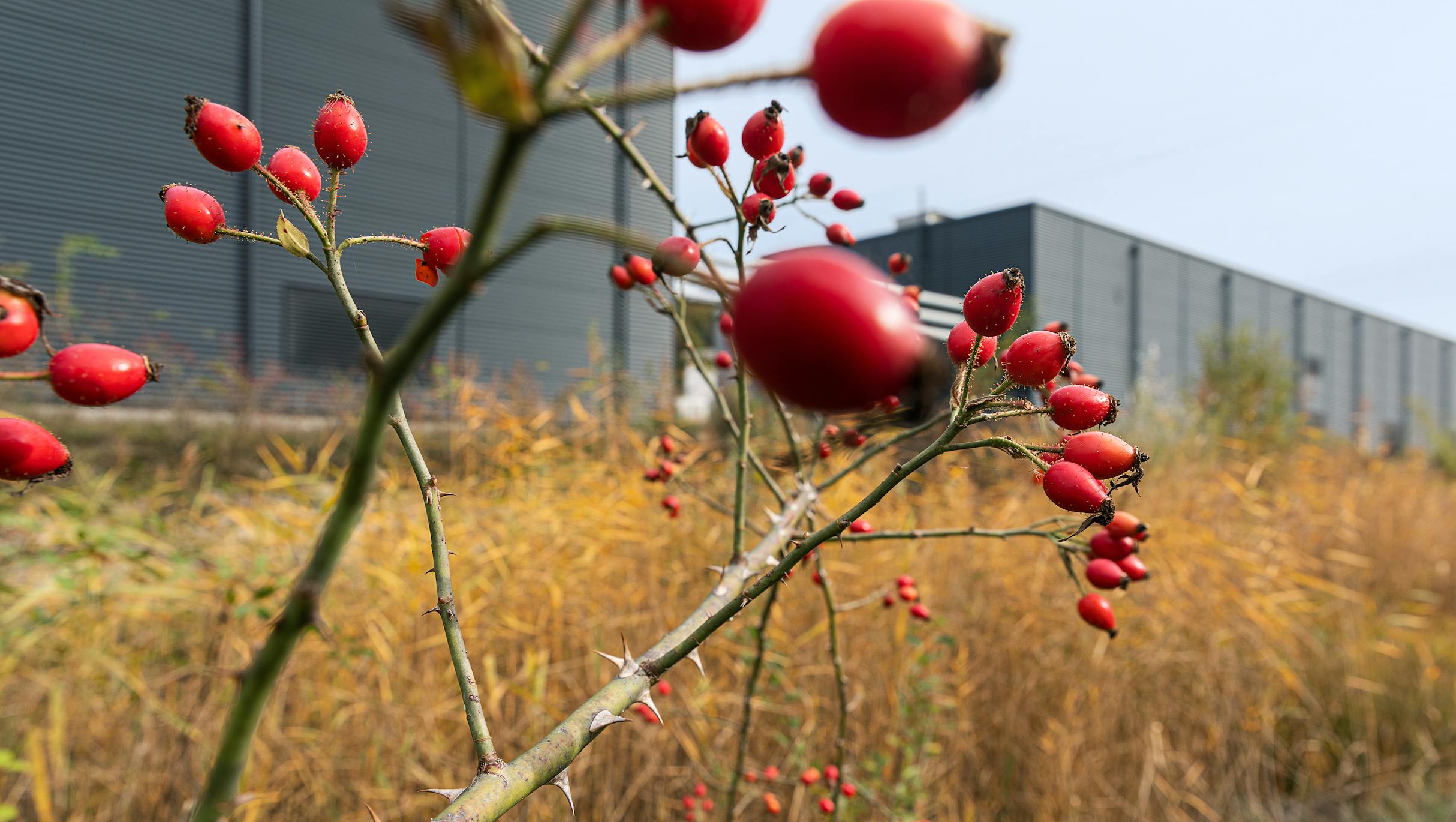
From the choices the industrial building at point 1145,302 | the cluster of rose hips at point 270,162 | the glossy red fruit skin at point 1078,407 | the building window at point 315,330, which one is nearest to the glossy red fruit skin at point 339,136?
the cluster of rose hips at point 270,162

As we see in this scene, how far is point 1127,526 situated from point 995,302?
404mm

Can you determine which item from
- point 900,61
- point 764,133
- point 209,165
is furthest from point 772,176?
point 209,165

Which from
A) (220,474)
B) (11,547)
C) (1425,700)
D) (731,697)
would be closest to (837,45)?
(731,697)

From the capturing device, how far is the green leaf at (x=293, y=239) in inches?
18.4

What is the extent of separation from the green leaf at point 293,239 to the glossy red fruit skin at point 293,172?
5cm

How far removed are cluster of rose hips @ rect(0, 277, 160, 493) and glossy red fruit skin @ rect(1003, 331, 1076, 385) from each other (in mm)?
575

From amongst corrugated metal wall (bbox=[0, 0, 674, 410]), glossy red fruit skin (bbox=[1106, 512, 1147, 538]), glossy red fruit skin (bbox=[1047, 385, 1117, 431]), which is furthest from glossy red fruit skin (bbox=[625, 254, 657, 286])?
corrugated metal wall (bbox=[0, 0, 674, 410])

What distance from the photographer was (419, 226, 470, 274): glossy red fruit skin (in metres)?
0.53

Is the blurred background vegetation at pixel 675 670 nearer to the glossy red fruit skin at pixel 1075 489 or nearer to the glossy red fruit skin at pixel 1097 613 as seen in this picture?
the glossy red fruit skin at pixel 1097 613

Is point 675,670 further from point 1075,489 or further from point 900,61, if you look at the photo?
point 900,61

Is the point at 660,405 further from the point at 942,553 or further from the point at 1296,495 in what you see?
the point at 1296,495

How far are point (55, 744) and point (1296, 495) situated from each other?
558cm

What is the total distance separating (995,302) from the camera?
551mm

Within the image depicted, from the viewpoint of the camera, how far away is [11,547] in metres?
2.53
